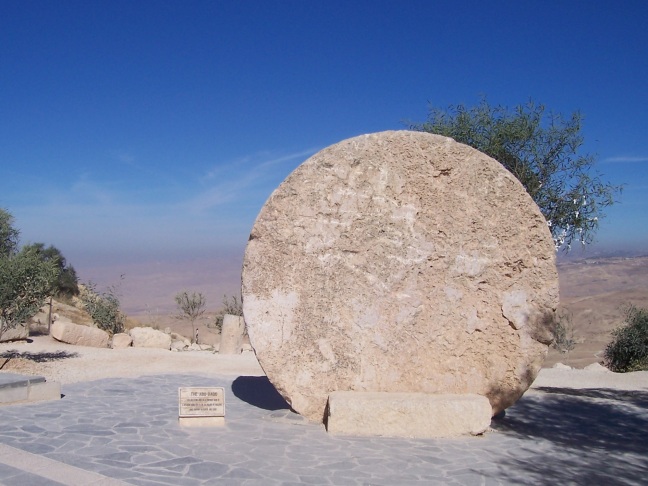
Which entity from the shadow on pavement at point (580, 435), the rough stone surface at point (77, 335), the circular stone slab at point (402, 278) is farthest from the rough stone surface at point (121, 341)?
the shadow on pavement at point (580, 435)

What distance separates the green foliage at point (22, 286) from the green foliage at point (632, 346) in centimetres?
1418

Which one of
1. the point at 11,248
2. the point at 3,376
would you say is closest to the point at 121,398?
the point at 3,376

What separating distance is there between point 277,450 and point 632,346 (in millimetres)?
12513

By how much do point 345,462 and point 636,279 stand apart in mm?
68950

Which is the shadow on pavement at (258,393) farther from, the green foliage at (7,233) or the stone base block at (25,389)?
the green foliage at (7,233)

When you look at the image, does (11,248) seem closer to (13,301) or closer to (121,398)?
(13,301)

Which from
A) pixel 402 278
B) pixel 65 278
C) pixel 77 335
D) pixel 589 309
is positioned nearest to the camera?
pixel 402 278

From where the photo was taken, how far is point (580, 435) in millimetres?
6891

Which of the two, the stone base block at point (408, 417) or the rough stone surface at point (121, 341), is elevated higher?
the rough stone surface at point (121, 341)

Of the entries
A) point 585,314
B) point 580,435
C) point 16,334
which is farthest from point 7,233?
point 585,314

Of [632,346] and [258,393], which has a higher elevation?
[632,346]

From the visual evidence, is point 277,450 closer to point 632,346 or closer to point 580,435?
point 580,435

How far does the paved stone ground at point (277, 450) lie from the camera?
5004 mm

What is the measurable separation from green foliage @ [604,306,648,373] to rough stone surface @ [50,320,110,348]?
13.8 m
